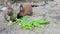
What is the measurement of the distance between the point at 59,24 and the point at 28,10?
1.96 metres

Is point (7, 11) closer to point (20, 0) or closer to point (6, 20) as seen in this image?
point (6, 20)

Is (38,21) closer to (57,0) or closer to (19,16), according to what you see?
(19,16)

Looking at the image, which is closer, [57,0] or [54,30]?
[54,30]

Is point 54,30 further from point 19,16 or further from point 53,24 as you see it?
point 19,16

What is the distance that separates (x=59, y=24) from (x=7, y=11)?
5.82 feet

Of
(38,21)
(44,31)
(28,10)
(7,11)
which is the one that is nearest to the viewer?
(44,31)

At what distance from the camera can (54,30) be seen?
4746mm

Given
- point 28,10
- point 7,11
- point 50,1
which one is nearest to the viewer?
point 7,11

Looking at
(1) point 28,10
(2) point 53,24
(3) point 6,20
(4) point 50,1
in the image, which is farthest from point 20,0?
(2) point 53,24

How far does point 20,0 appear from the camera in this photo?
11.1 m

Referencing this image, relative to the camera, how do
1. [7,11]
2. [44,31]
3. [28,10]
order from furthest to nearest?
[28,10] < [7,11] < [44,31]

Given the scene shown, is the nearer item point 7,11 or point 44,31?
point 44,31

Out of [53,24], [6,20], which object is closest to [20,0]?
[6,20]

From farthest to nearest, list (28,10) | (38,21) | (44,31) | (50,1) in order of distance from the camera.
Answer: (50,1), (28,10), (38,21), (44,31)
